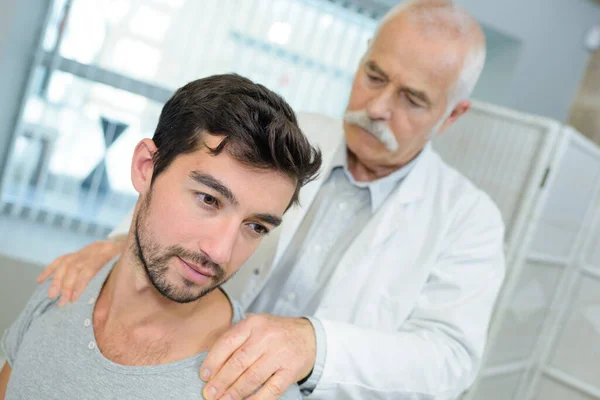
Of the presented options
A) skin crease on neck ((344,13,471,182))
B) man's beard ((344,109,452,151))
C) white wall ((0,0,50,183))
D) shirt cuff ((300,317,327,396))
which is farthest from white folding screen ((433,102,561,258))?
white wall ((0,0,50,183))

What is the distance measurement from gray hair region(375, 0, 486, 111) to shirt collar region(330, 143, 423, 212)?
0.21 meters

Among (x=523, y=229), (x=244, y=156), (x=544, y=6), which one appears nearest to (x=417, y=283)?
(x=244, y=156)

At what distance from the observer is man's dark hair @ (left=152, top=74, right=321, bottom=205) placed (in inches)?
38.2

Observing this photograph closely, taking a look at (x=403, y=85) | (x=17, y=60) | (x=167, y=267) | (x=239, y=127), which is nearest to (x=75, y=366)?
(x=167, y=267)

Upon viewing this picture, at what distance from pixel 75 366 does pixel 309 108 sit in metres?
2.62

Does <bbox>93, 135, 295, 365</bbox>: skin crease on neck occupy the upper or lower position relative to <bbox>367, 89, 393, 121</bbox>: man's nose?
lower

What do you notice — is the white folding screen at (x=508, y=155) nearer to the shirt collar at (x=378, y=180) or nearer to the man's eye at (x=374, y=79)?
the shirt collar at (x=378, y=180)

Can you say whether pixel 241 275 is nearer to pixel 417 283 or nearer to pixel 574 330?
pixel 417 283

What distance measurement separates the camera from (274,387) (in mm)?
958

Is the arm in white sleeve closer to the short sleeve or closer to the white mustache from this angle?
the white mustache

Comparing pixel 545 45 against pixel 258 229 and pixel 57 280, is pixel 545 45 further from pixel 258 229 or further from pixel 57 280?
pixel 57 280

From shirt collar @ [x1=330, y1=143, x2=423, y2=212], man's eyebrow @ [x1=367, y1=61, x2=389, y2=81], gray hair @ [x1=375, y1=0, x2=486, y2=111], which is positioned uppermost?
gray hair @ [x1=375, y1=0, x2=486, y2=111]

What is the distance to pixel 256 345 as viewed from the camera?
959 mm

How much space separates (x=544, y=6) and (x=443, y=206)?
2.39m
